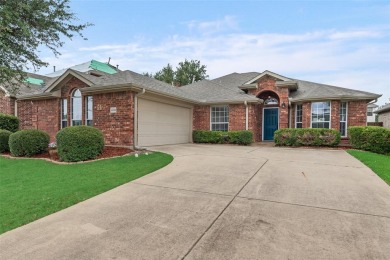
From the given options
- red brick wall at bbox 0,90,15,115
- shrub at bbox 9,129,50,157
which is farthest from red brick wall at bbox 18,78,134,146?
red brick wall at bbox 0,90,15,115

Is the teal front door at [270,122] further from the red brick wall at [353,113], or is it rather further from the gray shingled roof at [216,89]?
the red brick wall at [353,113]

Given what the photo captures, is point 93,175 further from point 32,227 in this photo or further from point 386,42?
point 386,42

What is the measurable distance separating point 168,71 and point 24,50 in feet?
107

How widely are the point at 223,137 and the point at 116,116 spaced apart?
674cm

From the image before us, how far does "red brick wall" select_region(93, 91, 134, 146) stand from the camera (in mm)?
10836

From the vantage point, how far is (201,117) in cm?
1627

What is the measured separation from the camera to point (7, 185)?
18.7ft

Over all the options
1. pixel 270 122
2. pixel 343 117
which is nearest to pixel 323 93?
pixel 343 117

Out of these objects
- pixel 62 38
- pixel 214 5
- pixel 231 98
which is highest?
pixel 214 5

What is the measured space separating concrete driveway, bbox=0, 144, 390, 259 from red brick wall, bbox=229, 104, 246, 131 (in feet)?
31.6

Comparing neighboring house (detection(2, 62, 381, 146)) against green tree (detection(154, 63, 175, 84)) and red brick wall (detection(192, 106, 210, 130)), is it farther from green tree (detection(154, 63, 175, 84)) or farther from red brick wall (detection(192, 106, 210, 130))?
green tree (detection(154, 63, 175, 84))

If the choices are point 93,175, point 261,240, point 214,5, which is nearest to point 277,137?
point 214,5

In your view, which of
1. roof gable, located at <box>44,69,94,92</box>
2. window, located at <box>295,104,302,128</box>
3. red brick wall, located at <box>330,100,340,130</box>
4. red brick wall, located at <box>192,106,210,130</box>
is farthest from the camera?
red brick wall, located at <box>192,106,210,130</box>

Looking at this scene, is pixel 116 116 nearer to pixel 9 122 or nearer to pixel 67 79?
pixel 67 79
